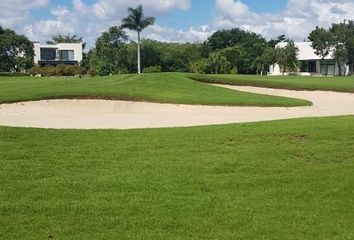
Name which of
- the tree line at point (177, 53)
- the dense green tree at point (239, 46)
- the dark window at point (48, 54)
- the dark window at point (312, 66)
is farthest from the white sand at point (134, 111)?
the dark window at point (48, 54)

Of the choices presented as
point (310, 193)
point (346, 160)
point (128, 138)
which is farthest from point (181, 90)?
point (310, 193)

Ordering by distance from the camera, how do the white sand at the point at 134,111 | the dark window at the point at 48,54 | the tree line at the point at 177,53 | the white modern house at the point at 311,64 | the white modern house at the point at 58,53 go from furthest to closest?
1. the dark window at the point at 48,54
2. the white modern house at the point at 58,53
3. the white modern house at the point at 311,64
4. the tree line at the point at 177,53
5. the white sand at the point at 134,111

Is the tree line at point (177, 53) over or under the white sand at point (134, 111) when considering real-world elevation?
over

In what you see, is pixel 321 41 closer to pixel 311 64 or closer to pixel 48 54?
pixel 311 64

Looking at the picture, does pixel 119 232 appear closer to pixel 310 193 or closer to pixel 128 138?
pixel 310 193

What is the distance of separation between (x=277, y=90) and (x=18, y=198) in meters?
30.5

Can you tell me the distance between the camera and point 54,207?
25.0 ft

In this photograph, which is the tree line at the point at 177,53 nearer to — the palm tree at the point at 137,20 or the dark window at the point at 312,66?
the palm tree at the point at 137,20

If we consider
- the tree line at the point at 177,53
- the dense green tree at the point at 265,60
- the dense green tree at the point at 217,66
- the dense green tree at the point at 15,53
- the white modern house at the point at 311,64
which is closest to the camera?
the dense green tree at the point at 217,66

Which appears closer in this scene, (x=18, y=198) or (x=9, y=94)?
(x=18, y=198)

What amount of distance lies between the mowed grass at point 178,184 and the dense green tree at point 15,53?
102856mm

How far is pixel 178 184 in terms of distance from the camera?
8820 millimetres

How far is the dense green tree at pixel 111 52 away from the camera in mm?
93562

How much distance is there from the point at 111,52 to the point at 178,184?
297 feet
